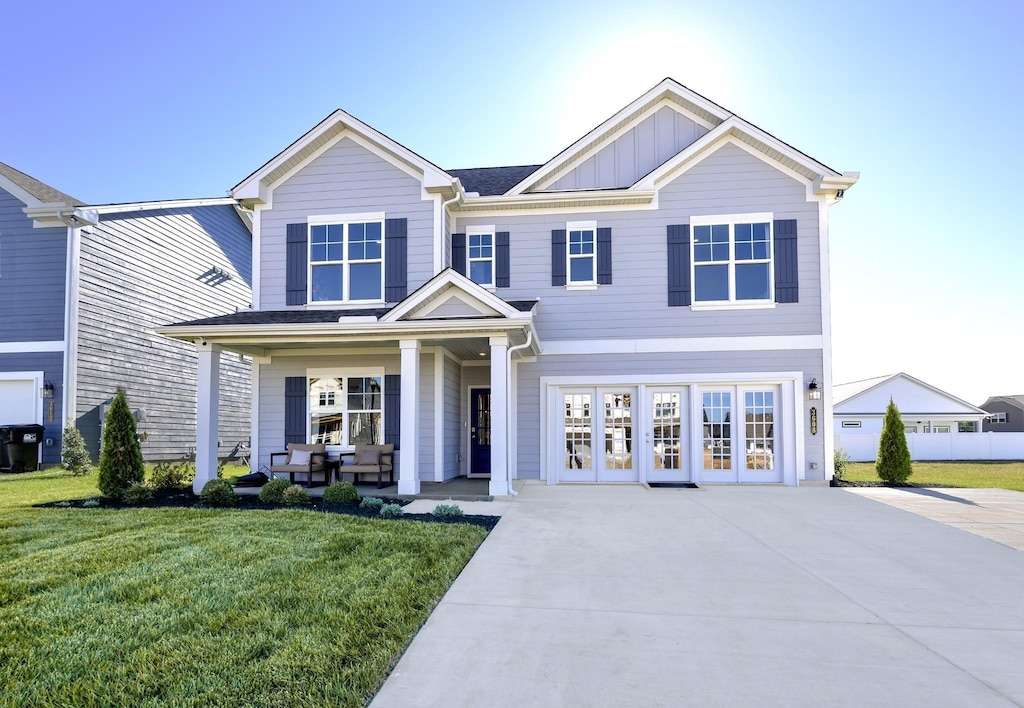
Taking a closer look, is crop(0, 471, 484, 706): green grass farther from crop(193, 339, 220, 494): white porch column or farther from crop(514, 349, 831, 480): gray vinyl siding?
crop(514, 349, 831, 480): gray vinyl siding

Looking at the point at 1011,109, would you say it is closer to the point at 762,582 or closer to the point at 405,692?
the point at 762,582

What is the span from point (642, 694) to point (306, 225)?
35.3ft

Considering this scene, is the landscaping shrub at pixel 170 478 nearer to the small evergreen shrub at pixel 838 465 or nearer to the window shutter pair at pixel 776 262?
the window shutter pair at pixel 776 262

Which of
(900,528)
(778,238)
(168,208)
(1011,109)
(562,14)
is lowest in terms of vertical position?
(900,528)

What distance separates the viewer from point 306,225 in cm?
1167

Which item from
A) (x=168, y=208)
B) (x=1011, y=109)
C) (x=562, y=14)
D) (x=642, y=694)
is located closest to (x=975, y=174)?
(x=1011, y=109)

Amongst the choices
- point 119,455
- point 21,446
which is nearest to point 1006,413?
point 119,455

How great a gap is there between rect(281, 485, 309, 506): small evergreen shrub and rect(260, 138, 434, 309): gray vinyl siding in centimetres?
429

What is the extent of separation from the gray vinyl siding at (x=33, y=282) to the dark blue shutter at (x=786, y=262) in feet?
50.8

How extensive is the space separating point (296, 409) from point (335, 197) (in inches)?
169

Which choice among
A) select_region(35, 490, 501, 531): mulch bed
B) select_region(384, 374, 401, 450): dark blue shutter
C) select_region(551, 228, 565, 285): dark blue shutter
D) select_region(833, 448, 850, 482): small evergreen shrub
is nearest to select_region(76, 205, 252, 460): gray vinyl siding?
select_region(35, 490, 501, 531): mulch bed

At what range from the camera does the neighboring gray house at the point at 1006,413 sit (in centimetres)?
3988

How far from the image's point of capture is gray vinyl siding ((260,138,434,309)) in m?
11.4

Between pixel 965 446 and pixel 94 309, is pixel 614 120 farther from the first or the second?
pixel 965 446
